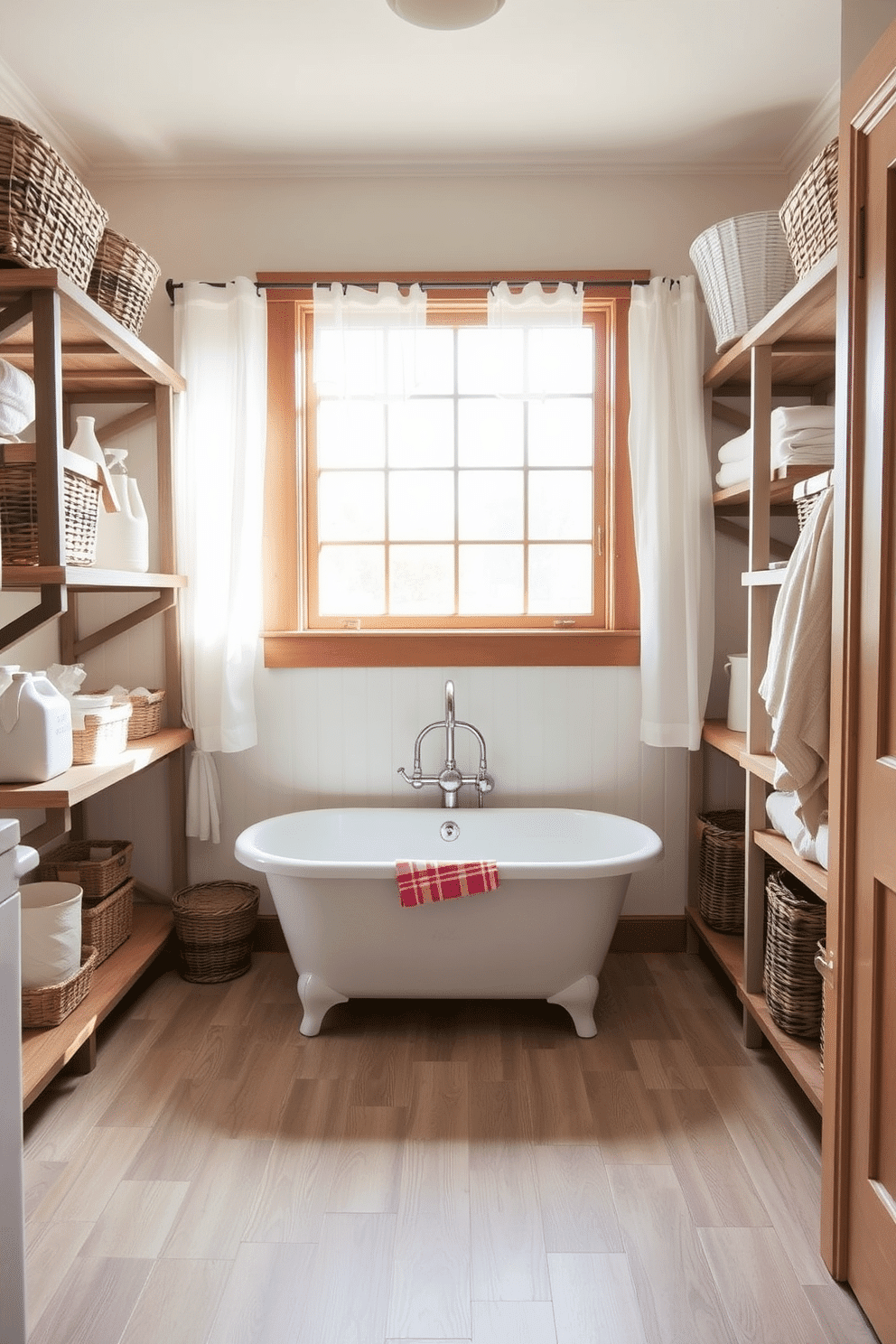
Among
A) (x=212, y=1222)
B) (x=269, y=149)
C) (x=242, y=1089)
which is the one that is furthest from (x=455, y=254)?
(x=212, y=1222)

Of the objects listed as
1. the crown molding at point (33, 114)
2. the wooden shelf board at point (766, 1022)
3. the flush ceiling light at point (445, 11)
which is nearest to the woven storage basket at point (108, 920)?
the wooden shelf board at point (766, 1022)

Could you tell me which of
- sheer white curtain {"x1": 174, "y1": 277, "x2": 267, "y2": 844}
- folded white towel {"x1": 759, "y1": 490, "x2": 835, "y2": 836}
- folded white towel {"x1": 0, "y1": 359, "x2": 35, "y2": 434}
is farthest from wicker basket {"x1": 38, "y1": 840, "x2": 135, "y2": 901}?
folded white towel {"x1": 759, "y1": 490, "x2": 835, "y2": 836}

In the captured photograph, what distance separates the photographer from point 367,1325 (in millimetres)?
1564

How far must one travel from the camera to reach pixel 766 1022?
2.37 m

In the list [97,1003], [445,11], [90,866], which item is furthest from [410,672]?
[445,11]

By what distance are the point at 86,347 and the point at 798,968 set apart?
101 inches

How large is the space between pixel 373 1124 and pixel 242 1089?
0.38m

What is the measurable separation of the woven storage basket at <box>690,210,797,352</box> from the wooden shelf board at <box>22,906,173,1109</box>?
260 cm

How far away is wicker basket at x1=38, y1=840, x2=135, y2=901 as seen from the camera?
2.80 meters

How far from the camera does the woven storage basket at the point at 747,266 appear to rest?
261cm

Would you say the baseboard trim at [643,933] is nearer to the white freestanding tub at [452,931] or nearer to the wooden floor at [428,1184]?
the wooden floor at [428,1184]

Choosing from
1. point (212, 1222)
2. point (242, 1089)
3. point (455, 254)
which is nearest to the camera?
point (212, 1222)

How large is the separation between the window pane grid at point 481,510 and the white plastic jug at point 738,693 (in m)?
0.57

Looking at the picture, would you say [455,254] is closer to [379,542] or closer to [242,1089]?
[379,542]
